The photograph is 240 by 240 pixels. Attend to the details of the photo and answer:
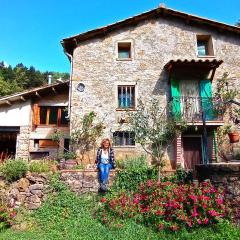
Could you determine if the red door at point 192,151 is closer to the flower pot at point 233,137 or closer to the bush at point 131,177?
the flower pot at point 233,137

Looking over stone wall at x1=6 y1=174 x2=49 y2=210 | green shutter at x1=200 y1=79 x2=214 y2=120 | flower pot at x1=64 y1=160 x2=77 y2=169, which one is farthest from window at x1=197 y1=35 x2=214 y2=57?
stone wall at x1=6 y1=174 x2=49 y2=210

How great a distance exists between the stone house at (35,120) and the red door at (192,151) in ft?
22.4

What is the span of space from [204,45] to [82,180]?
36.3 ft

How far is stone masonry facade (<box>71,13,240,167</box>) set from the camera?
49.7ft

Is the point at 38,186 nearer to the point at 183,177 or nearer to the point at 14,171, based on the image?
the point at 14,171

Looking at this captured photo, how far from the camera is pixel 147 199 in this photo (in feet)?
29.6

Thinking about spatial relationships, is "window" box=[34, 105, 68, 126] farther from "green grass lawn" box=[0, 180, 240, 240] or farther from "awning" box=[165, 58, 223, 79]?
"green grass lawn" box=[0, 180, 240, 240]

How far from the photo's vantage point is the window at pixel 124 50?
1638 centimetres

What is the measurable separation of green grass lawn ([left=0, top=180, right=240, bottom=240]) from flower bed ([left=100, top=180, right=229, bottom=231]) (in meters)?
0.26

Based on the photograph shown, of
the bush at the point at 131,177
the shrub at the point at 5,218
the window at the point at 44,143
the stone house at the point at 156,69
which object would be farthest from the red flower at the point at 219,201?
the window at the point at 44,143

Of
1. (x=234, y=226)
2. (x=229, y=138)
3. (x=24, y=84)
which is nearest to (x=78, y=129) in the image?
(x=229, y=138)

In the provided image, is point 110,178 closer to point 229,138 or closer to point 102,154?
point 102,154

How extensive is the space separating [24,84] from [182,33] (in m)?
27.3

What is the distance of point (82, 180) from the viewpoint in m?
10.6
